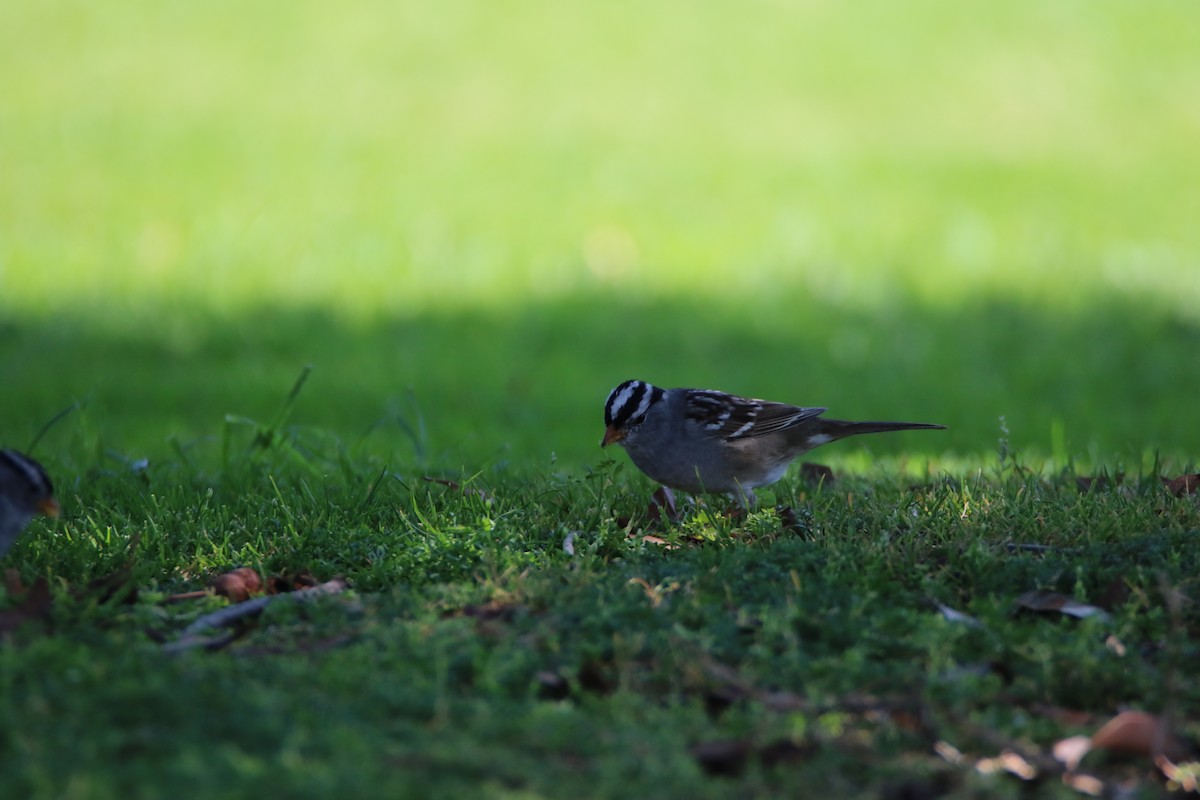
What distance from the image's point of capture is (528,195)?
15.8 metres

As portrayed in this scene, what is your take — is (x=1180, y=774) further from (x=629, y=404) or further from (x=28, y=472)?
(x=28, y=472)

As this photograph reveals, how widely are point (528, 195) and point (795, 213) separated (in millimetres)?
3185

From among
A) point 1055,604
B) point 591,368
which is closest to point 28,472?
point 1055,604

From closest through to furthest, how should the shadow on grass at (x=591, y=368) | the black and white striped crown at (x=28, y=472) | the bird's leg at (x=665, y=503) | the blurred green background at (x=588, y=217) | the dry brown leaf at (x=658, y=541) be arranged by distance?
the black and white striped crown at (x=28, y=472)
the dry brown leaf at (x=658, y=541)
the bird's leg at (x=665, y=503)
the shadow on grass at (x=591, y=368)
the blurred green background at (x=588, y=217)

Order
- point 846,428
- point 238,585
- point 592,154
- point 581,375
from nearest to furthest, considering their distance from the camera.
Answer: point 238,585
point 846,428
point 581,375
point 592,154

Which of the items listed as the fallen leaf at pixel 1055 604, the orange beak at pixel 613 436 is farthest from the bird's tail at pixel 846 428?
the fallen leaf at pixel 1055 604

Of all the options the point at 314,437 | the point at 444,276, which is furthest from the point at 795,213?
the point at 314,437

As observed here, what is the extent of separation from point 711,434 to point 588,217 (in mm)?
9122

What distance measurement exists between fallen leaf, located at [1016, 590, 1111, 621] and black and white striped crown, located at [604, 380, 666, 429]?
2.41 m

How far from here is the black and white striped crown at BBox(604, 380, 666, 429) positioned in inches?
259

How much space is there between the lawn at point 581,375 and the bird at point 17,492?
0.21m

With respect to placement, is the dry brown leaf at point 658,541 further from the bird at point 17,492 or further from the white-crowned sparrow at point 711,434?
the bird at point 17,492

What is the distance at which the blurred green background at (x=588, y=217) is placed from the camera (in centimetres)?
1114

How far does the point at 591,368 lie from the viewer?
39.1 ft
